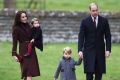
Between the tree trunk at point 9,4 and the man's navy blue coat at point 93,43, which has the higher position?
the man's navy blue coat at point 93,43

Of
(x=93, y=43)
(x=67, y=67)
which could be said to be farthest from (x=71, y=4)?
(x=67, y=67)

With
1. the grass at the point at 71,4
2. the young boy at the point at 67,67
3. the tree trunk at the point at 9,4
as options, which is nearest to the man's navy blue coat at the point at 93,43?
the young boy at the point at 67,67

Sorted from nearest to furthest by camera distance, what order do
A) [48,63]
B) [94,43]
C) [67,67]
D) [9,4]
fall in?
[67,67] → [94,43] → [48,63] → [9,4]

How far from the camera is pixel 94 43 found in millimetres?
13109

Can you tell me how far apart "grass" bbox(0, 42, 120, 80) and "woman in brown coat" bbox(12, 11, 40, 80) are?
2195 millimetres

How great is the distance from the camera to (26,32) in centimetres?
1337

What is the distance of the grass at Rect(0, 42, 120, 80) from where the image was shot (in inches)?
630

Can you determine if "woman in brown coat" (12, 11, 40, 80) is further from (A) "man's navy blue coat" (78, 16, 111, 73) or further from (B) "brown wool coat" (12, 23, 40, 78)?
(A) "man's navy blue coat" (78, 16, 111, 73)

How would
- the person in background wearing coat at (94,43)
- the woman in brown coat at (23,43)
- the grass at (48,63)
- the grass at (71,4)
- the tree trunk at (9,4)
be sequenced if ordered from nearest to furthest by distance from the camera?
the person in background wearing coat at (94,43) < the woman in brown coat at (23,43) < the grass at (48,63) < the tree trunk at (9,4) < the grass at (71,4)

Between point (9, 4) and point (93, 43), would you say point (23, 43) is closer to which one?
point (93, 43)

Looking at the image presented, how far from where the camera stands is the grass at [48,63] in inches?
630

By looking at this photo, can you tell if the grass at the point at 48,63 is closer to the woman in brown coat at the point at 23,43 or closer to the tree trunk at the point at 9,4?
the woman in brown coat at the point at 23,43

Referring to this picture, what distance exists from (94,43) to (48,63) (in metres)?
4.99

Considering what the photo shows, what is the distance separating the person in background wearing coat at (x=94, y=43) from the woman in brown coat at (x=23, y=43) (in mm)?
1098
